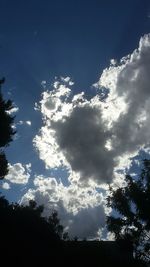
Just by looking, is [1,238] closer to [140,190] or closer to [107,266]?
[107,266]

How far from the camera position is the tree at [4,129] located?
111 feet

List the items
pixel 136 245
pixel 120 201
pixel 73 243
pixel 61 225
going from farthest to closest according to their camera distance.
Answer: pixel 61 225 < pixel 120 201 < pixel 136 245 < pixel 73 243

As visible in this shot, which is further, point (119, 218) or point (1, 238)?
point (119, 218)

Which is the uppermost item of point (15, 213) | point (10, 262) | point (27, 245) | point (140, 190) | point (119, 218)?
point (140, 190)

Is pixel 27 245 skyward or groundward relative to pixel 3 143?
groundward

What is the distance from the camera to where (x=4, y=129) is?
33.9m

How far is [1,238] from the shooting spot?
21109mm

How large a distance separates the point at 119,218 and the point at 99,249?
18.7 metres

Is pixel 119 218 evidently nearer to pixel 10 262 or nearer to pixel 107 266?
pixel 107 266

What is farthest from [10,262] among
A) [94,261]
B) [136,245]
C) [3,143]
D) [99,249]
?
[136,245]

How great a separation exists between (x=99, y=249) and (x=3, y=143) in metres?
16.9

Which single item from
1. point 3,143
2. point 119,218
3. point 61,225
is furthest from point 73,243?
point 61,225

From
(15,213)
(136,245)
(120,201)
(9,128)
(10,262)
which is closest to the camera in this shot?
→ (10,262)

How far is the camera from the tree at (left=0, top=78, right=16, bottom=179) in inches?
1332
